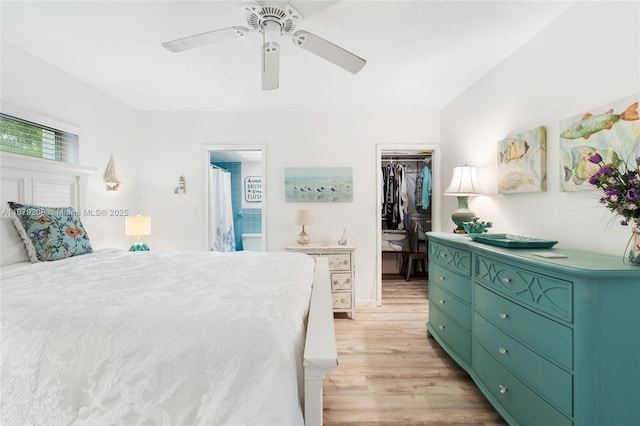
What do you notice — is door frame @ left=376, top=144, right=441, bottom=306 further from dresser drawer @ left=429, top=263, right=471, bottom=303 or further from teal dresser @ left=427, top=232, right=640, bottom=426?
teal dresser @ left=427, top=232, right=640, bottom=426

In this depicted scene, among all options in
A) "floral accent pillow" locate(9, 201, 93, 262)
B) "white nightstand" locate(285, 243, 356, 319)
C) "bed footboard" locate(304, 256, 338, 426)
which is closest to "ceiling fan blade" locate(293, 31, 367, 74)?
"bed footboard" locate(304, 256, 338, 426)

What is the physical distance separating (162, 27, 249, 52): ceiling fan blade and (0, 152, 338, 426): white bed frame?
1.55m

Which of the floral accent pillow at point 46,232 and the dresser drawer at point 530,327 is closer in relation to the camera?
the dresser drawer at point 530,327

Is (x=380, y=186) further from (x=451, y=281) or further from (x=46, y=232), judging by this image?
(x=46, y=232)

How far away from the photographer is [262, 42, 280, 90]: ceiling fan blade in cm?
169

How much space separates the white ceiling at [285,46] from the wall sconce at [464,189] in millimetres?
960

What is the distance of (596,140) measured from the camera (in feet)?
5.13

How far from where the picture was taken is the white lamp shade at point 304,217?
337cm

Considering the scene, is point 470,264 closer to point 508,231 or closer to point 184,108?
point 508,231

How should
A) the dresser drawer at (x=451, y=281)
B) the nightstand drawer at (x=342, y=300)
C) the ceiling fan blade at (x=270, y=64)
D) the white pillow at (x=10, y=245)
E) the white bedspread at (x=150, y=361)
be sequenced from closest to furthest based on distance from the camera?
the white bedspread at (x=150, y=361)
the ceiling fan blade at (x=270, y=64)
the white pillow at (x=10, y=245)
the dresser drawer at (x=451, y=281)
the nightstand drawer at (x=342, y=300)

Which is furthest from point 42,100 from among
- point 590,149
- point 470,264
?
point 590,149

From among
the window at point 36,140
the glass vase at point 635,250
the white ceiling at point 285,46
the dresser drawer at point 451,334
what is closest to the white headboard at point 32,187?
the window at point 36,140

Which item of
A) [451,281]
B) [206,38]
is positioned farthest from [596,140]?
[206,38]

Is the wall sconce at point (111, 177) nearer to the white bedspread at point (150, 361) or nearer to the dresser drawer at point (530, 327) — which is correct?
the white bedspread at point (150, 361)
